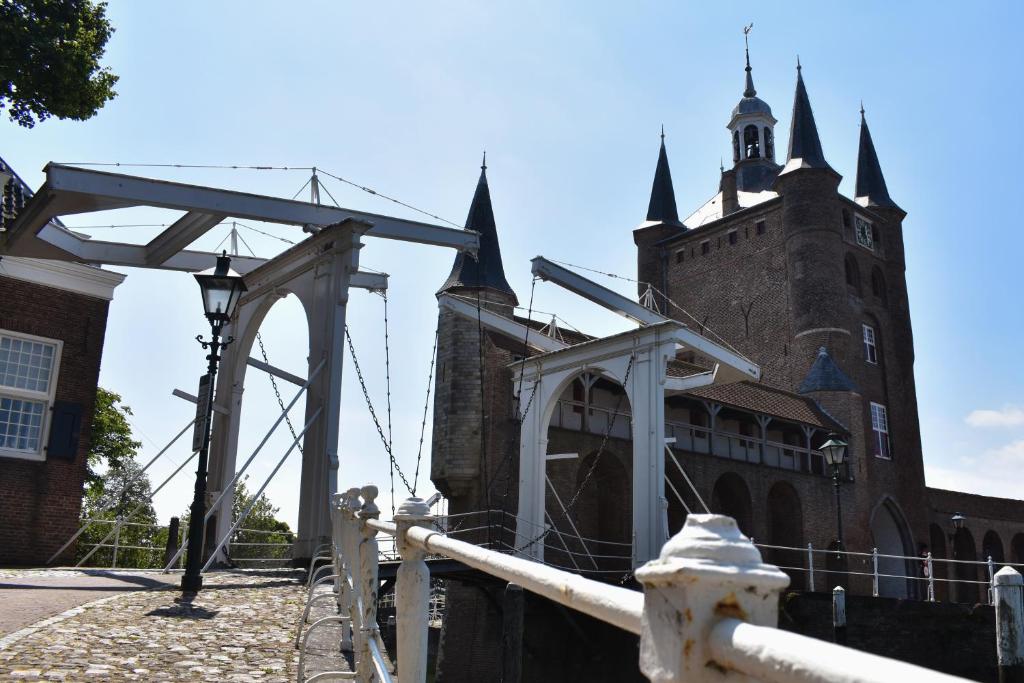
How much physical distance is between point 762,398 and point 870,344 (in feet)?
25.2

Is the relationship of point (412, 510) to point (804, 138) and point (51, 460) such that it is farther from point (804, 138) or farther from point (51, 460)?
point (804, 138)

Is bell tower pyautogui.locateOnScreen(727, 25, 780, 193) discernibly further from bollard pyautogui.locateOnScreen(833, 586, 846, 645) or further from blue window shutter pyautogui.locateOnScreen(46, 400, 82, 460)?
blue window shutter pyautogui.locateOnScreen(46, 400, 82, 460)

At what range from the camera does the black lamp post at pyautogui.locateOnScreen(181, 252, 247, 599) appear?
339 inches

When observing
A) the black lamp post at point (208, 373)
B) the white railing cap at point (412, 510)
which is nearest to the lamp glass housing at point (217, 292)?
the black lamp post at point (208, 373)

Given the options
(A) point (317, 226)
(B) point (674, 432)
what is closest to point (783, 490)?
(B) point (674, 432)

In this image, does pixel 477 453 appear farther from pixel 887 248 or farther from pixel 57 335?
pixel 887 248

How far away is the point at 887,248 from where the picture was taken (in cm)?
3700

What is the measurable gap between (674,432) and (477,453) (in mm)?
6466

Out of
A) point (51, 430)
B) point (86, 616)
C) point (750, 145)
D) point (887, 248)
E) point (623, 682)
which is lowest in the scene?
point (623, 682)

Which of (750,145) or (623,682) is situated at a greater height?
(750,145)

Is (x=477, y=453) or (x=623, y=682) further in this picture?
(x=477, y=453)

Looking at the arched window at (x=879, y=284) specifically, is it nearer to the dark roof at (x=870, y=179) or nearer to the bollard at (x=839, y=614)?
the dark roof at (x=870, y=179)

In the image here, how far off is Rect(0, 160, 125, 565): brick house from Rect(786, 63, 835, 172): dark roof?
26295mm

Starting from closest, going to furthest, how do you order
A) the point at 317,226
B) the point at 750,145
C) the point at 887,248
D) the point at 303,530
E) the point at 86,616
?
the point at 86,616
the point at 303,530
the point at 317,226
the point at 887,248
the point at 750,145
